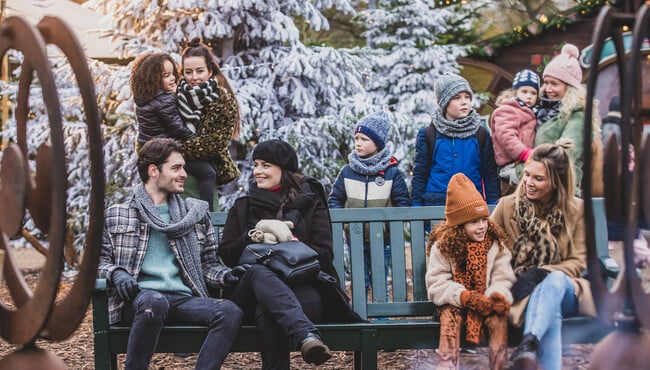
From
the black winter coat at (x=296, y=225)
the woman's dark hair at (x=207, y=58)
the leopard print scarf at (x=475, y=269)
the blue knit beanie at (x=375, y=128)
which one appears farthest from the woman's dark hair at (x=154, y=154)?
the leopard print scarf at (x=475, y=269)

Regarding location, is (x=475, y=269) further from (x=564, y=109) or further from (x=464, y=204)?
(x=564, y=109)

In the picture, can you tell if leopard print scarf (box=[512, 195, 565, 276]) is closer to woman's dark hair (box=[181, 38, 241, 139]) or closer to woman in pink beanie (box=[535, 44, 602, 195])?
woman in pink beanie (box=[535, 44, 602, 195])

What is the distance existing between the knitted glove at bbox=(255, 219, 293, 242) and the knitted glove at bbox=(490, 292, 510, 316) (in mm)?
1040

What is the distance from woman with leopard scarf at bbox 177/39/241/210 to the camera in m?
5.33

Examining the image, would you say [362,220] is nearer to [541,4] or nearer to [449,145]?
[449,145]

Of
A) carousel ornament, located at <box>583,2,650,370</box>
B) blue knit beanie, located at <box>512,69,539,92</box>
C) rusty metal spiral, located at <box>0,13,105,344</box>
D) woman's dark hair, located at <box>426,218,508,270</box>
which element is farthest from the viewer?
blue knit beanie, located at <box>512,69,539,92</box>

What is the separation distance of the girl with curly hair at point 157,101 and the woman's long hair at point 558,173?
2.10m

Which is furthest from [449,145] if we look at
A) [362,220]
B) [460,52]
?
Result: [460,52]

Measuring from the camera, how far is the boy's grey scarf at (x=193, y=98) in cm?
532

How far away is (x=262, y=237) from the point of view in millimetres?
4301

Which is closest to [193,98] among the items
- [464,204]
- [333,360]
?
[333,360]

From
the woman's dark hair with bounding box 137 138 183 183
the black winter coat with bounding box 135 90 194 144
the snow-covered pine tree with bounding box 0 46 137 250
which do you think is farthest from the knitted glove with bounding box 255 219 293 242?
the snow-covered pine tree with bounding box 0 46 137 250

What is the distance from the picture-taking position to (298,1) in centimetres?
847

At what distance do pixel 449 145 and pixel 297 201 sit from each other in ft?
4.05
